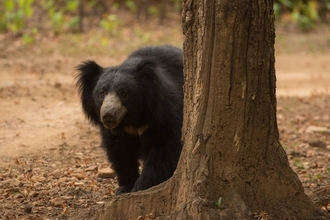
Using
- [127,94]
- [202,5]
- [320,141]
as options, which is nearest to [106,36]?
[320,141]

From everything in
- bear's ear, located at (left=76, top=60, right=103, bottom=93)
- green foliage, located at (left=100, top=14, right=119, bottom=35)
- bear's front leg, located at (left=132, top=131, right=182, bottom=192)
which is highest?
green foliage, located at (left=100, top=14, right=119, bottom=35)

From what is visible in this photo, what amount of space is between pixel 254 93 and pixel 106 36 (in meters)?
10.2

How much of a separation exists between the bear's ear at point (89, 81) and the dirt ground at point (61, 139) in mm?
582

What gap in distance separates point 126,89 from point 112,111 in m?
0.27

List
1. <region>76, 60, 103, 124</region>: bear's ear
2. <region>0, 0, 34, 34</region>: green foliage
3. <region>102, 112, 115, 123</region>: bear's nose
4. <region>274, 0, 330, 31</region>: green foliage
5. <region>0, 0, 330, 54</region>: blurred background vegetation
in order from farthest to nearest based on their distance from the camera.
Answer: <region>274, 0, 330, 31</region>: green foliage < <region>0, 0, 330, 54</region>: blurred background vegetation < <region>0, 0, 34, 34</region>: green foliage < <region>76, 60, 103, 124</region>: bear's ear < <region>102, 112, 115, 123</region>: bear's nose

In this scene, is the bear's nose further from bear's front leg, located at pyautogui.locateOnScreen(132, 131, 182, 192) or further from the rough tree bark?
the rough tree bark

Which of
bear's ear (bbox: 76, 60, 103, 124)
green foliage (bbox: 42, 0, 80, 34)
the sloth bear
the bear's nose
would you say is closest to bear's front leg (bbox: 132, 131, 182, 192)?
the sloth bear

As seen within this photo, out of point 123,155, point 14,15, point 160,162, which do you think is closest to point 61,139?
point 123,155

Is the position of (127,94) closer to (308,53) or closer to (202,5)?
(202,5)

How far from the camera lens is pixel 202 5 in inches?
131

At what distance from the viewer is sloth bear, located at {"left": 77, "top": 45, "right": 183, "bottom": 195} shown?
4.55 m

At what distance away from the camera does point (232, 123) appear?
11.2 feet

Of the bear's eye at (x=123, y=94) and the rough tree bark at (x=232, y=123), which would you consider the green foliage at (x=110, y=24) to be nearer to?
the bear's eye at (x=123, y=94)

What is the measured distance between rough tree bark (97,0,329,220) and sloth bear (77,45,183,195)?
3.22ft
